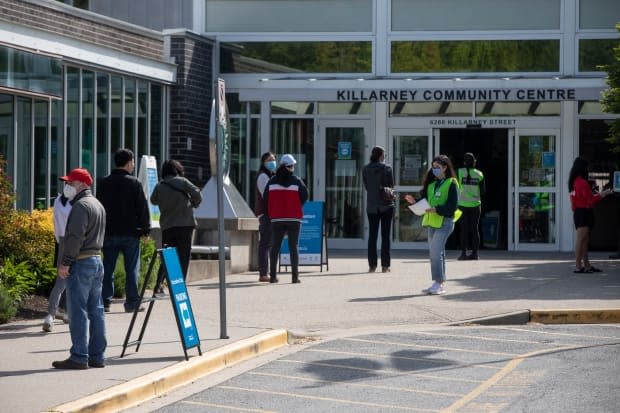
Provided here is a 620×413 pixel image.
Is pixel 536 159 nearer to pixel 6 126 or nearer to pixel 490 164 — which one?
pixel 490 164

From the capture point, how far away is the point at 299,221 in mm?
18453

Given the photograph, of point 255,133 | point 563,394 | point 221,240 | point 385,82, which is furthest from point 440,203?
point 255,133

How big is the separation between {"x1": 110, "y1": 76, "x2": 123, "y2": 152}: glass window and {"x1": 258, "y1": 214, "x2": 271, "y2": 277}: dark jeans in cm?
492

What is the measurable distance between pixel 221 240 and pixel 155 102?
12808mm

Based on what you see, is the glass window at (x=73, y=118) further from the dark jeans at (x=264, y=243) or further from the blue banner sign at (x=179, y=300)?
the blue banner sign at (x=179, y=300)

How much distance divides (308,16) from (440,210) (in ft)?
37.2

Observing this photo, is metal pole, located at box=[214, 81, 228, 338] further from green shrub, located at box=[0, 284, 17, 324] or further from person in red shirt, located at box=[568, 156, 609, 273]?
person in red shirt, located at box=[568, 156, 609, 273]

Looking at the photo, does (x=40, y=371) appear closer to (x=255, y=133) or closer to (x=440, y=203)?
(x=440, y=203)

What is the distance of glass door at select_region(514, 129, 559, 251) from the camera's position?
1048 inches

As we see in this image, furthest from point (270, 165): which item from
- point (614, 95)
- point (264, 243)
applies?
point (614, 95)

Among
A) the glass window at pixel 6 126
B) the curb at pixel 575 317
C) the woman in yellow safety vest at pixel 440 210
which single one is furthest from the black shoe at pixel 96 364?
the glass window at pixel 6 126

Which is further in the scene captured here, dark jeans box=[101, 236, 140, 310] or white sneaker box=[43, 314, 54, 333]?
dark jeans box=[101, 236, 140, 310]

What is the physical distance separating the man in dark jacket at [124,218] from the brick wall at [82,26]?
16.0ft

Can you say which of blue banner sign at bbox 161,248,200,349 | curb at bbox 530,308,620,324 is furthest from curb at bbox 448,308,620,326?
blue banner sign at bbox 161,248,200,349
